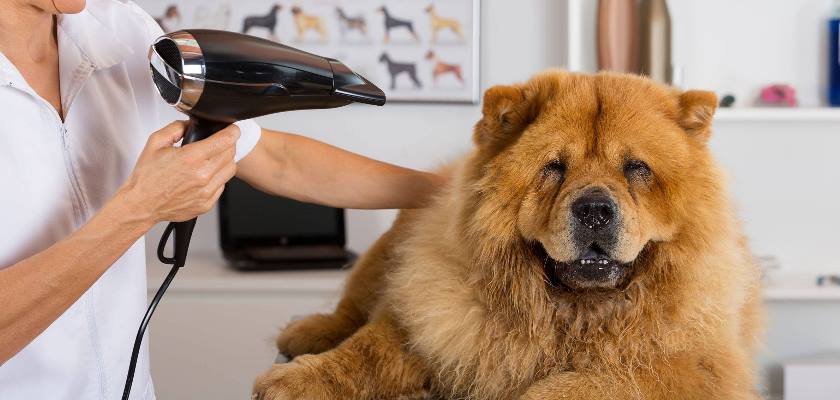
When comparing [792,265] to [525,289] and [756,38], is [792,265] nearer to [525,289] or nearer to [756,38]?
[756,38]

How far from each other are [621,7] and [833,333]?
157 centimetres

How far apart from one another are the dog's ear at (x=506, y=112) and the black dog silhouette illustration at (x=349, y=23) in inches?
86.1

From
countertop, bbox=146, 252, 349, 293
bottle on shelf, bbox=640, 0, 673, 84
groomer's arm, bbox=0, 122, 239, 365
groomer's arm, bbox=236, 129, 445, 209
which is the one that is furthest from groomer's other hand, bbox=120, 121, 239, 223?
bottle on shelf, bbox=640, 0, 673, 84

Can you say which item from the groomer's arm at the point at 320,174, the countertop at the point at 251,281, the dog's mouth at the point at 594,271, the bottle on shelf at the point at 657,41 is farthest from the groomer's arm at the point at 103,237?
the bottle on shelf at the point at 657,41

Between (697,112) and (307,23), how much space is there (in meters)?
2.41

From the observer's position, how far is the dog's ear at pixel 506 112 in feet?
4.33

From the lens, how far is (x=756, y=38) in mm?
3273

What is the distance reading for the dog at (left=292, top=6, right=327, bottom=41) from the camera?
136 inches

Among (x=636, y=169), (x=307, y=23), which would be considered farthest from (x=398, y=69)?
(x=636, y=169)

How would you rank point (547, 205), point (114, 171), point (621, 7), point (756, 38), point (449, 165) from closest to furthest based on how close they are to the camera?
point (547, 205) < point (114, 171) < point (449, 165) < point (621, 7) < point (756, 38)

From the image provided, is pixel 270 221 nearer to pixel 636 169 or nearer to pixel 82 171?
pixel 82 171

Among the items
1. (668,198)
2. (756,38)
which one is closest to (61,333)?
(668,198)

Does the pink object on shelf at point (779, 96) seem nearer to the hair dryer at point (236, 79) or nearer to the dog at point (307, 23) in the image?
the dog at point (307, 23)

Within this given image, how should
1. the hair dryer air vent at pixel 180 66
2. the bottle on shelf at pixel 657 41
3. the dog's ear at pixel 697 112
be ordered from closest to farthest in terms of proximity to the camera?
the hair dryer air vent at pixel 180 66, the dog's ear at pixel 697 112, the bottle on shelf at pixel 657 41
